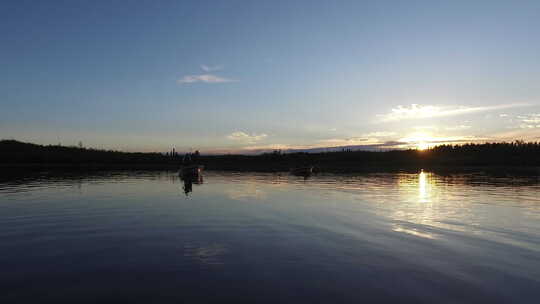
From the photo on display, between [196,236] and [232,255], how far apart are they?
3964 mm

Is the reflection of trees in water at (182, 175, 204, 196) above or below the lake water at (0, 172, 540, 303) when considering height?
above

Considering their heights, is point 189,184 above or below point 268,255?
above

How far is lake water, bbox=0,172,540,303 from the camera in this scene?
984 cm

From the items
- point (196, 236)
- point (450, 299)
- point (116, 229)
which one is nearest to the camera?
point (450, 299)

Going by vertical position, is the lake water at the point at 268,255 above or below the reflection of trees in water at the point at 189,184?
below

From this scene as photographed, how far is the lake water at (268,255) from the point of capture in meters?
9.84

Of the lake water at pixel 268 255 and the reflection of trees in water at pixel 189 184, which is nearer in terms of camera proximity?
the lake water at pixel 268 255

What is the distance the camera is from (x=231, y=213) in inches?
961

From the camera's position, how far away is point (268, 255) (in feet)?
45.2

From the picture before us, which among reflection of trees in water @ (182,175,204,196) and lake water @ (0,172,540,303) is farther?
reflection of trees in water @ (182,175,204,196)

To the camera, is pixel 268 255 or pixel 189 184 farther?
pixel 189 184

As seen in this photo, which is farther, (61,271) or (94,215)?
(94,215)

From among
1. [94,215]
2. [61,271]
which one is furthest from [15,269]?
[94,215]

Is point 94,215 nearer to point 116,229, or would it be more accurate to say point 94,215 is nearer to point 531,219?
point 116,229
